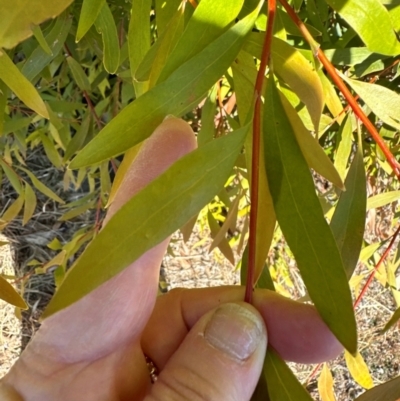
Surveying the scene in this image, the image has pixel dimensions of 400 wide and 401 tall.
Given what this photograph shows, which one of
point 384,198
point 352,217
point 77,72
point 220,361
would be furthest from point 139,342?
point 77,72

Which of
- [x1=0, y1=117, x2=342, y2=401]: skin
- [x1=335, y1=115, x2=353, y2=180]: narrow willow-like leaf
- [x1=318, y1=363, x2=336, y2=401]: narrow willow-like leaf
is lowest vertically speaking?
[x1=318, y1=363, x2=336, y2=401]: narrow willow-like leaf

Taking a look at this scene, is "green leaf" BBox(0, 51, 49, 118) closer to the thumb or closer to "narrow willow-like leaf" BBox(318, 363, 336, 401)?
the thumb

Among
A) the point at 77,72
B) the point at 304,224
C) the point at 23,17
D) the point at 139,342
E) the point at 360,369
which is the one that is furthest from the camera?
the point at 77,72

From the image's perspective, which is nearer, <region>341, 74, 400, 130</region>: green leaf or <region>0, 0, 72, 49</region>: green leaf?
<region>0, 0, 72, 49</region>: green leaf

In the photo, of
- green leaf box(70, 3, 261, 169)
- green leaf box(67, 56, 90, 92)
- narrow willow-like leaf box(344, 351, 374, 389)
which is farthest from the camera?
green leaf box(67, 56, 90, 92)

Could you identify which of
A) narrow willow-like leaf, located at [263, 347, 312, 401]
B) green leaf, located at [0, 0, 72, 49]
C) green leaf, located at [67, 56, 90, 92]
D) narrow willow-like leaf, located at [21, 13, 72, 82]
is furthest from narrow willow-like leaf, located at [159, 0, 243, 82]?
green leaf, located at [67, 56, 90, 92]

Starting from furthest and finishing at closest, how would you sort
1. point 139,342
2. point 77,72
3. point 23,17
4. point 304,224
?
point 77,72
point 139,342
point 304,224
point 23,17

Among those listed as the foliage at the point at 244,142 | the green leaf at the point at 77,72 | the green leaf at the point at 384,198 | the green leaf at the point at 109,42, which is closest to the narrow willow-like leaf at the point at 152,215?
the foliage at the point at 244,142

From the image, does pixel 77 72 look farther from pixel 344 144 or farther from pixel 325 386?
pixel 325 386
